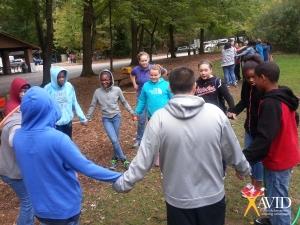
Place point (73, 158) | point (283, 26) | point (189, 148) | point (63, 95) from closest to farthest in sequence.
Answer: point (189, 148) < point (73, 158) < point (63, 95) < point (283, 26)

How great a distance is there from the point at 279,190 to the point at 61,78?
145 inches

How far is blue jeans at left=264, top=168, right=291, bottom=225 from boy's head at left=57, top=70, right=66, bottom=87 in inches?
137

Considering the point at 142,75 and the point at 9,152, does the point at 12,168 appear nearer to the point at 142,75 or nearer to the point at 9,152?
the point at 9,152

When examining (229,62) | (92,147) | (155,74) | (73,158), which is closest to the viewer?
(73,158)

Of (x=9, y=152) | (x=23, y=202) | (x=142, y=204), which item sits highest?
(x=9, y=152)

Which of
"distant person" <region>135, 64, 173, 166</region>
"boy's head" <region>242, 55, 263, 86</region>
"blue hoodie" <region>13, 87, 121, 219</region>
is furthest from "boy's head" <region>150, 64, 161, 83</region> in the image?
"blue hoodie" <region>13, 87, 121, 219</region>

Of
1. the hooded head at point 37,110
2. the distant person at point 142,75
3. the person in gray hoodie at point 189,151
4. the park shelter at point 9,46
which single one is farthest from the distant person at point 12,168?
the park shelter at point 9,46

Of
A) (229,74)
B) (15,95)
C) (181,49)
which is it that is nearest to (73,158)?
(15,95)

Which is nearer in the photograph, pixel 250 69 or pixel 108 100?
pixel 250 69

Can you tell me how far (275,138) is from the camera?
4.26 meters

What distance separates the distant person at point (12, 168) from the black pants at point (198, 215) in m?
1.82

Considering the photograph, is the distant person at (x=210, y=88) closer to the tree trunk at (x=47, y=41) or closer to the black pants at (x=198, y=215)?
the black pants at (x=198, y=215)

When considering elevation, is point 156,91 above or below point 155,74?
below

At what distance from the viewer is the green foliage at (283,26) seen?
3809 centimetres
